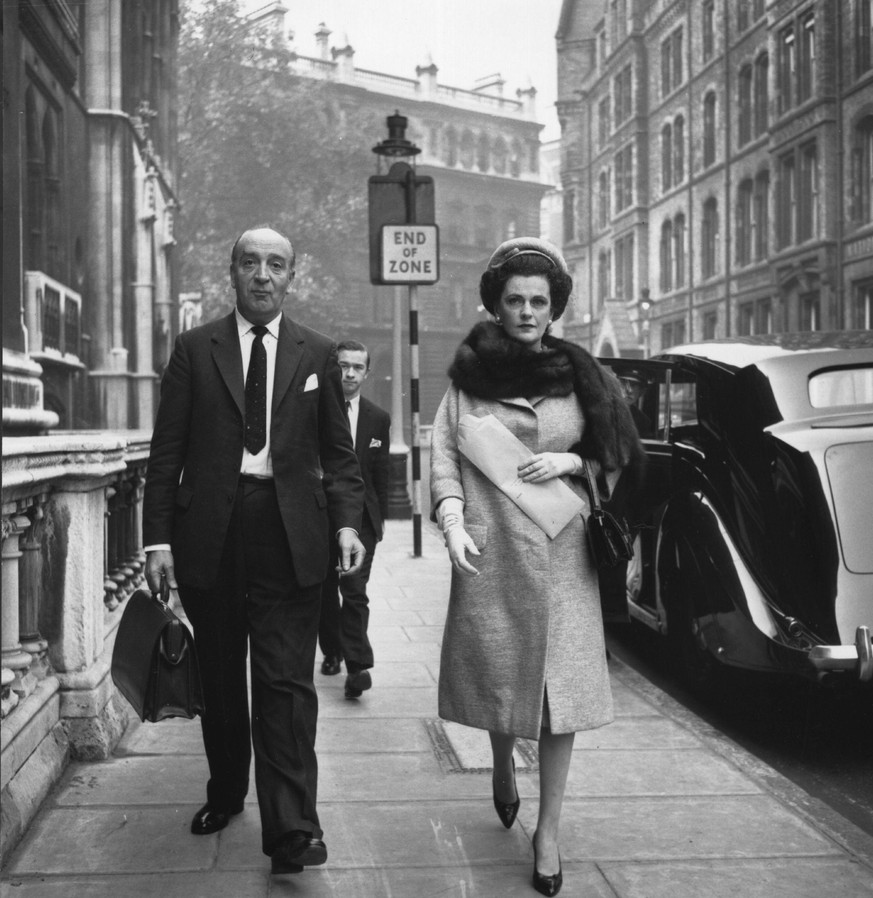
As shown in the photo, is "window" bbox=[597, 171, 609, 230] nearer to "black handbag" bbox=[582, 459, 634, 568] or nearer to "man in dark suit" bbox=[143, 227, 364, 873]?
"man in dark suit" bbox=[143, 227, 364, 873]

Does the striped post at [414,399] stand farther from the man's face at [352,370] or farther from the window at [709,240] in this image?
the window at [709,240]

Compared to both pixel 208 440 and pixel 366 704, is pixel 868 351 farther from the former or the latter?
pixel 208 440

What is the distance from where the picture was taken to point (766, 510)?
500cm

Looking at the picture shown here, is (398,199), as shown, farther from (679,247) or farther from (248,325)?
(679,247)

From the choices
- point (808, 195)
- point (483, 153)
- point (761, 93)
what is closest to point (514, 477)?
point (808, 195)

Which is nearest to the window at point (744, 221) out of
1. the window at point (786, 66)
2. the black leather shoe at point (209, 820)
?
the window at point (786, 66)

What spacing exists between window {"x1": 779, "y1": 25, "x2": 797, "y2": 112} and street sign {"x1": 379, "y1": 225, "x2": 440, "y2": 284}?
603 cm

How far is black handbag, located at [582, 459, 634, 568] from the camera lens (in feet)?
11.3

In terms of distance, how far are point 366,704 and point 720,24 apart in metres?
19.3

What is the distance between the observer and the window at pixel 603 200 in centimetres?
3012

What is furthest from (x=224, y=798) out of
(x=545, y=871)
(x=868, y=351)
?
(x=868, y=351)

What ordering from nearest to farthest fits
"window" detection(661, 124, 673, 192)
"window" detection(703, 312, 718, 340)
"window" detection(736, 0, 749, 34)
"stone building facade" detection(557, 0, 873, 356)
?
"stone building facade" detection(557, 0, 873, 356) → "window" detection(736, 0, 749, 34) → "window" detection(703, 312, 718, 340) → "window" detection(661, 124, 673, 192)

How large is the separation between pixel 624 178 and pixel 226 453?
2753 centimetres

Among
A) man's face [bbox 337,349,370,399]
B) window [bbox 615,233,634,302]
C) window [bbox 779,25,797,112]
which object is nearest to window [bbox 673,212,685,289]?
window [bbox 615,233,634,302]
